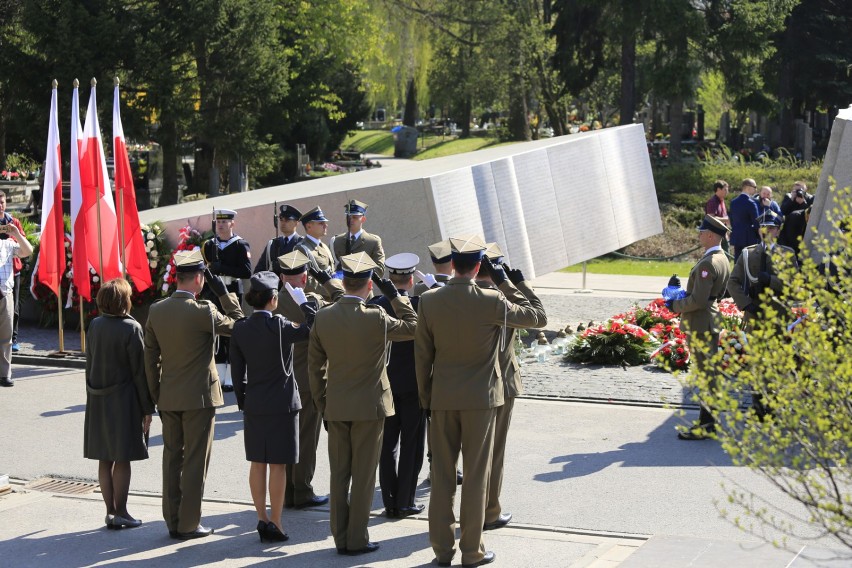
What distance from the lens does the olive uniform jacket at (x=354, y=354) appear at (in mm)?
7207

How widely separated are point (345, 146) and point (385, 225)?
173 ft

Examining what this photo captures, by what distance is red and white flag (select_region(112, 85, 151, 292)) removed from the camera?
40.8 ft

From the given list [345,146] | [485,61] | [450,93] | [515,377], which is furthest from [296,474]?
[345,146]

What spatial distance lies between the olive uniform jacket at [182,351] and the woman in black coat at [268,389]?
22 cm

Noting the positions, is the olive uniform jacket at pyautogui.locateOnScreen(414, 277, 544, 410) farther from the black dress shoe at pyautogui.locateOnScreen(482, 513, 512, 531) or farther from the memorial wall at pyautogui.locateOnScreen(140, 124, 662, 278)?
the memorial wall at pyautogui.locateOnScreen(140, 124, 662, 278)

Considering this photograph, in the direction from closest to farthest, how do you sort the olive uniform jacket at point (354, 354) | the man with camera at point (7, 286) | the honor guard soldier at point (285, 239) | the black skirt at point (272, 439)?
1. the olive uniform jacket at point (354, 354)
2. the black skirt at point (272, 439)
3. the honor guard soldier at point (285, 239)
4. the man with camera at point (7, 286)

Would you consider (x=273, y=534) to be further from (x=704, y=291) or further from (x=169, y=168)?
(x=169, y=168)

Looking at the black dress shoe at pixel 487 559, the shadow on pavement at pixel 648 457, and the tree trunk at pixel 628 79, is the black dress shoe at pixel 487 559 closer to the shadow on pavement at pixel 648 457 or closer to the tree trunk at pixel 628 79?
the shadow on pavement at pixel 648 457

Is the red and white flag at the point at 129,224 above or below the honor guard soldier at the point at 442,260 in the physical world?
above

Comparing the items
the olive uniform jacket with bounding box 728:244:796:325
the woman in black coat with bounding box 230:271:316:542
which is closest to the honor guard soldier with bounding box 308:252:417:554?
the woman in black coat with bounding box 230:271:316:542

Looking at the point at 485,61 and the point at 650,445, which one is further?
the point at 485,61

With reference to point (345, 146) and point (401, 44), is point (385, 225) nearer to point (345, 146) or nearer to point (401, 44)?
point (401, 44)

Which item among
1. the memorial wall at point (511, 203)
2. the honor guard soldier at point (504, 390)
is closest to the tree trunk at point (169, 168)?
the memorial wall at point (511, 203)

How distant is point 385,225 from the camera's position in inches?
552
